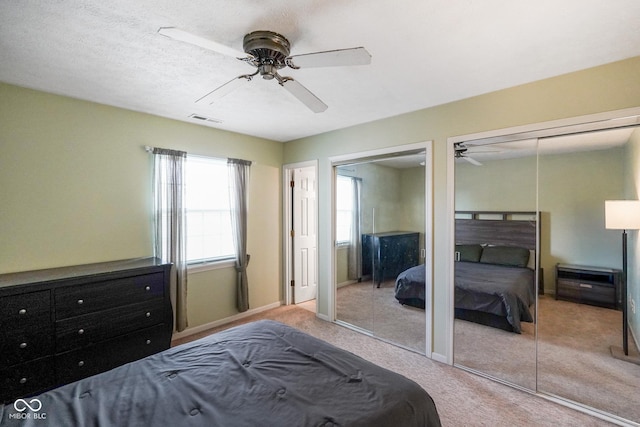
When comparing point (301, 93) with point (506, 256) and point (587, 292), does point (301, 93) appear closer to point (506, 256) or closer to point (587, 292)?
point (506, 256)

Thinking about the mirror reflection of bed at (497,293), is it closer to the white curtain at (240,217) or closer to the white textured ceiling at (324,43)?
the white textured ceiling at (324,43)

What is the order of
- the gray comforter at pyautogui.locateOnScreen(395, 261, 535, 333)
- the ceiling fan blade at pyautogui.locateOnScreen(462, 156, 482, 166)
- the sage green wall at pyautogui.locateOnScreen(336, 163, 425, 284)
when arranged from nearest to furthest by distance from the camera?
1. the gray comforter at pyautogui.locateOnScreen(395, 261, 535, 333)
2. the ceiling fan blade at pyautogui.locateOnScreen(462, 156, 482, 166)
3. the sage green wall at pyautogui.locateOnScreen(336, 163, 425, 284)

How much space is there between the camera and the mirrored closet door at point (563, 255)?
6.97 ft

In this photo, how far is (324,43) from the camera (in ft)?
5.94

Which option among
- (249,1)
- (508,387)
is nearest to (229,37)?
(249,1)

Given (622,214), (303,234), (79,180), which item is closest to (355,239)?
(303,234)

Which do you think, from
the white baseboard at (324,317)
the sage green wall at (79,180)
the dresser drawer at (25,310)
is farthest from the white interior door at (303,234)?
the dresser drawer at (25,310)

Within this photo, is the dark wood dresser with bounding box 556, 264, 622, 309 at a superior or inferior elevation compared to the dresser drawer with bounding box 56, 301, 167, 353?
superior

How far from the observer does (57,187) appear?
2600 mm

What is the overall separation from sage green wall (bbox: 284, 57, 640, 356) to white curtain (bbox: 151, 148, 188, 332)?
1.69 m

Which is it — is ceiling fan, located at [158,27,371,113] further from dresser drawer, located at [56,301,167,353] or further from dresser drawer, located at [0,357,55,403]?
dresser drawer, located at [0,357,55,403]

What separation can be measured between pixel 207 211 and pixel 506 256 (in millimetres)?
3383

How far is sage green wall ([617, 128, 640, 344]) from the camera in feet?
6.76

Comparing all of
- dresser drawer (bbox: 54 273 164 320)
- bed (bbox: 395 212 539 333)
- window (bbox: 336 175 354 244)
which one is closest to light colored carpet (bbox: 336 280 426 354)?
bed (bbox: 395 212 539 333)
